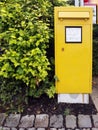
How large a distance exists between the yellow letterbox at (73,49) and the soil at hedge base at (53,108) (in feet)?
0.75

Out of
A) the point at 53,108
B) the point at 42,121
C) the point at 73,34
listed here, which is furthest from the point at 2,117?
the point at 73,34

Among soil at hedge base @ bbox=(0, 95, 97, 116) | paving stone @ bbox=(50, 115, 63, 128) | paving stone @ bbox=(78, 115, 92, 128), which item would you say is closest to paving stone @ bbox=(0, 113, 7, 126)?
soil at hedge base @ bbox=(0, 95, 97, 116)

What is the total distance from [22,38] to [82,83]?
1099 mm

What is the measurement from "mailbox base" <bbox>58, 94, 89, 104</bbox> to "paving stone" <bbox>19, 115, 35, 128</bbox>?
1.91 ft

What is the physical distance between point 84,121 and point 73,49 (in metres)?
1.02

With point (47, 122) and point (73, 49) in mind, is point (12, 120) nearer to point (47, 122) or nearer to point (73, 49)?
point (47, 122)

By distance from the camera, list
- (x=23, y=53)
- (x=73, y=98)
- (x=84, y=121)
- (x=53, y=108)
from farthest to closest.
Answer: (x=73, y=98) → (x=53, y=108) → (x=23, y=53) → (x=84, y=121)

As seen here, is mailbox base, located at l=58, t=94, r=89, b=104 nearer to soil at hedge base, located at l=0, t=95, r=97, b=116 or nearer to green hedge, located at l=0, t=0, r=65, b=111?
soil at hedge base, located at l=0, t=95, r=97, b=116

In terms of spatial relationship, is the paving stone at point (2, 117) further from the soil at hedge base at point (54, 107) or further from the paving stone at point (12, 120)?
the soil at hedge base at point (54, 107)

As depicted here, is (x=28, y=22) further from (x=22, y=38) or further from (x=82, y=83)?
(x=82, y=83)

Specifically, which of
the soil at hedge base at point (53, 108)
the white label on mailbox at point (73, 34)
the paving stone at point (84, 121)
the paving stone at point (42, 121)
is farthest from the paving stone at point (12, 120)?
the white label on mailbox at point (73, 34)

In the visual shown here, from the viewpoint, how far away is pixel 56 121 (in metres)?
4.43

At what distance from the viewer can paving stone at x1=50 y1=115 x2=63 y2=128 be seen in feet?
14.2

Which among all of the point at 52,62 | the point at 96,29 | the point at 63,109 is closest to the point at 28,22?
the point at 52,62
